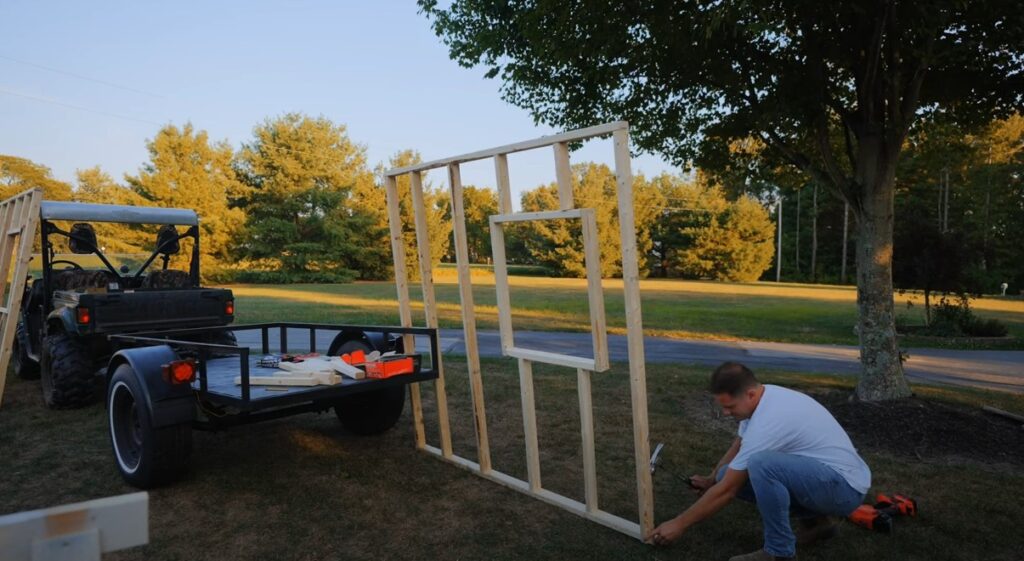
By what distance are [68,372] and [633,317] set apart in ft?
20.5

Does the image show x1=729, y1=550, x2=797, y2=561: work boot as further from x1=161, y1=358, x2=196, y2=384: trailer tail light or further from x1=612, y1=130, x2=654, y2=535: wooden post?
x1=161, y1=358, x2=196, y2=384: trailer tail light

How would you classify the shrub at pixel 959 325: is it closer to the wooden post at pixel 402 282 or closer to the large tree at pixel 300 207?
the wooden post at pixel 402 282

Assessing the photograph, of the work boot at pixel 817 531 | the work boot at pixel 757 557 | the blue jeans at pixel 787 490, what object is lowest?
the work boot at pixel 817 531

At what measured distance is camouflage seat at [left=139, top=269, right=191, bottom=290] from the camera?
24.5 feet

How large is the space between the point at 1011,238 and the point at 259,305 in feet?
136

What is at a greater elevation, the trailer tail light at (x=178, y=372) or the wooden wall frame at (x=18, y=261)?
the wooden wall frame at (x=18, y=261)

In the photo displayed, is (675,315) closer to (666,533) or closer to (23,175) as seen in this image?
(666,533)

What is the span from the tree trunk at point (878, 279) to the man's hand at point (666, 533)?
4121 mm

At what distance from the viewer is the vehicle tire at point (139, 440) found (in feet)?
14.1

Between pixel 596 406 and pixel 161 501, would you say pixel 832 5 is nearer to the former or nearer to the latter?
pixel 596 406

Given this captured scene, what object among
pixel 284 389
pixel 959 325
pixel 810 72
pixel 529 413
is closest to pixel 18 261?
pixel 284 389

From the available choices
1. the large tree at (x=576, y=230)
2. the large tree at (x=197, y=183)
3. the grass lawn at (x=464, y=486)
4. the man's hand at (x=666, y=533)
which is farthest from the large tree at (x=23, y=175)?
the man's hand at (x=666, y=533)

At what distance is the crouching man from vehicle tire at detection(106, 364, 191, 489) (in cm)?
337

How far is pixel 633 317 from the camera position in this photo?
3.63 metres
